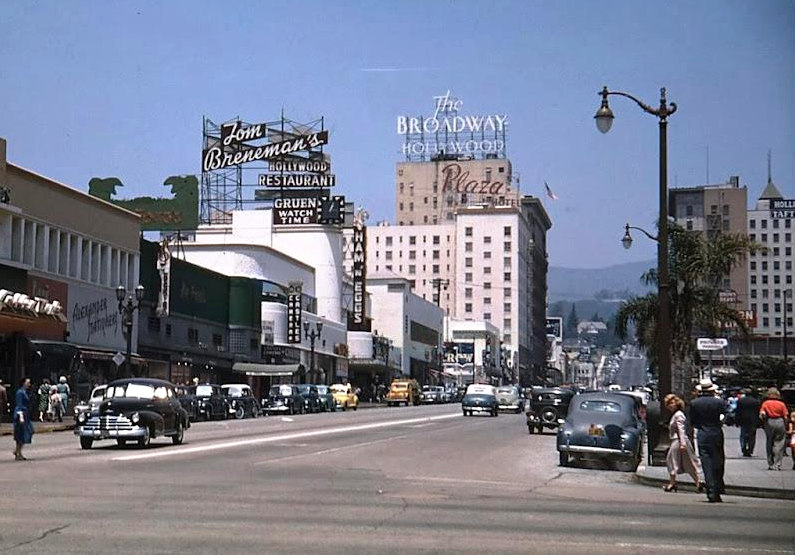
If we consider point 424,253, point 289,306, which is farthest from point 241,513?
point 424,253

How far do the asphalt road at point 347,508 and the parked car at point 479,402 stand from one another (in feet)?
117

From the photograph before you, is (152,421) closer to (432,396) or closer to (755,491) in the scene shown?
(755,491)

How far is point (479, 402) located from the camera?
Answer: 64.9 m

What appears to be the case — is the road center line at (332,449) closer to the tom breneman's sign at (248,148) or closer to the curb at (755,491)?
the curb at (755,491)

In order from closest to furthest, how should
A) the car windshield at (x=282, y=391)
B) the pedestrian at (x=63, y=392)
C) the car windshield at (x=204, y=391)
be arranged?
the pedestrian at (x=63, y=392) → the car windshield at (x=204, y=391) → the car windshield at (x=282, y=391)

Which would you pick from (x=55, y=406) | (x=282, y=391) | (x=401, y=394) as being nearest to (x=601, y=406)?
(x=55, y=406)

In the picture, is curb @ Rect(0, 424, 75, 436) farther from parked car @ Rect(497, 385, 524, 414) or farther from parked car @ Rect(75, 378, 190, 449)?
parked car @ Rect(497, 385, 524, 414)

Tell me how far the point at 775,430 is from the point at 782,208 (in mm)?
137943

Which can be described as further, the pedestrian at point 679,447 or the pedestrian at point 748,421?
the pedestrian at point 748,421

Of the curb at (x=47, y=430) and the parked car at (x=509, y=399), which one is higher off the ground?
the parked car at (x=509, y=399)

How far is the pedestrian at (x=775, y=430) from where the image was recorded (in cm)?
2592

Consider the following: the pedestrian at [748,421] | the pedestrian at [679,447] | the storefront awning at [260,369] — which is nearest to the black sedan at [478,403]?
the storefront awning at [260,369]

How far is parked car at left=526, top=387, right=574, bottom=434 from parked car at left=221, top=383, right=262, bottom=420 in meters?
16.4

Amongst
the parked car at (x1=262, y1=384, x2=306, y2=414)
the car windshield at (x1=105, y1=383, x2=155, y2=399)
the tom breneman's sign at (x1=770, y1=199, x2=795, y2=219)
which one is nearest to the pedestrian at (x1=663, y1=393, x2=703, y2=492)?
the car windshield at (x1=105, y1=383, x2=155, y2=399)
